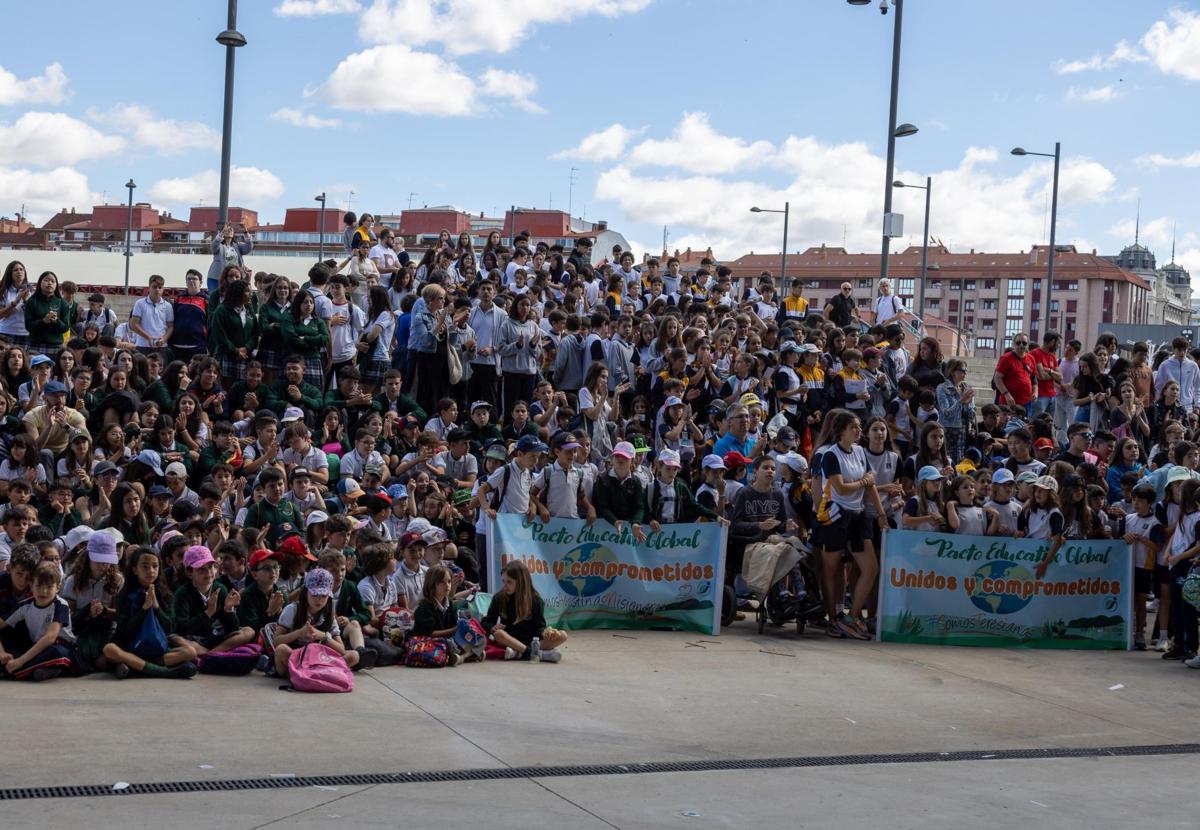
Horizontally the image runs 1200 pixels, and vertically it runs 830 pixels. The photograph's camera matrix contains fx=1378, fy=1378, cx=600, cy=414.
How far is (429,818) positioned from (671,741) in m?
2.29

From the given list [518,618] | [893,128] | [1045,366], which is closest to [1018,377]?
[1045,366]

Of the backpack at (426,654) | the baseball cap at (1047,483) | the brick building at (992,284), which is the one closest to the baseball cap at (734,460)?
the baseball cap at (1047,483)

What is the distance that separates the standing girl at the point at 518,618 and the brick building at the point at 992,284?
116377 millimetres

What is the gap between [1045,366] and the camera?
59.4 ft

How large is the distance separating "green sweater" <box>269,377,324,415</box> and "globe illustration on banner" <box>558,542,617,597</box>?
3592mm

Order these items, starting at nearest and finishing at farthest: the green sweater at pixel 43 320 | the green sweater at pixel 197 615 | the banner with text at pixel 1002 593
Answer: the green sweater at pixel 197 615
the banner with text at pixel 1002 593
the green sweater at pixel 43 320

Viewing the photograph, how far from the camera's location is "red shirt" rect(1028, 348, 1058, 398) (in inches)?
709

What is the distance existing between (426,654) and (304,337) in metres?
5.47

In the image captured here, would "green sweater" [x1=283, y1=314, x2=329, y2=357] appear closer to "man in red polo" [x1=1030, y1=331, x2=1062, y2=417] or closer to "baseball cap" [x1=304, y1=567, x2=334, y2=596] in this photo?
"baseball cap" [x1=304, y1=567, x2=334, y2=596]

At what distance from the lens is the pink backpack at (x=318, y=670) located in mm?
9047

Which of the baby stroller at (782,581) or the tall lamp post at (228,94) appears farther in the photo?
the tall lamp post at (228,94)

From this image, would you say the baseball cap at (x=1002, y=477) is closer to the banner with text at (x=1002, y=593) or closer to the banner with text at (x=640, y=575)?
the banner with text at (x=1002, y=593)

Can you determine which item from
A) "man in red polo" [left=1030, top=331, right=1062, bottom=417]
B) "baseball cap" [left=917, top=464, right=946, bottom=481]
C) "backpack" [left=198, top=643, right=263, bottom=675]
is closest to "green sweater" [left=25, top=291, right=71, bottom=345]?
"backpack" [left=198, top=643, right=263, bottom=675]

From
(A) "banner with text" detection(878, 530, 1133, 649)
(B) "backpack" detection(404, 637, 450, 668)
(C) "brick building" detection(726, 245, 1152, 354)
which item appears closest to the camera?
(B) "backpack" detection(404, 637, 450, 668)
